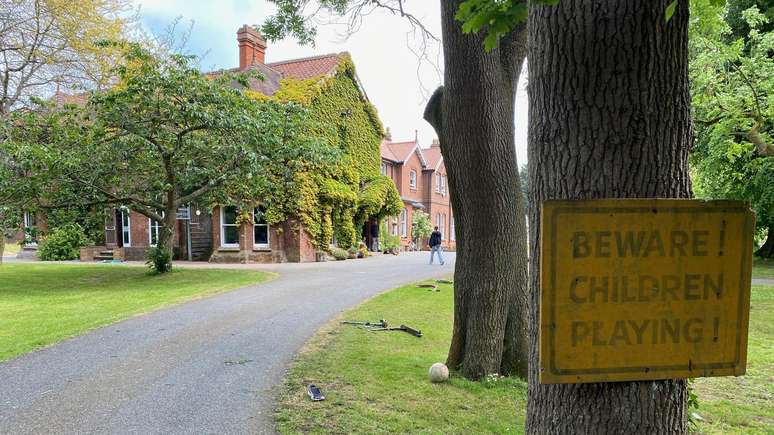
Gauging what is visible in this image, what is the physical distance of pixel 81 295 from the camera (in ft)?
40.0

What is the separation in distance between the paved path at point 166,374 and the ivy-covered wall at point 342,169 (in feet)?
41.6

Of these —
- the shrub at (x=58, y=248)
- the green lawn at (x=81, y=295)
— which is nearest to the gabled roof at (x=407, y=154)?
the shrub at (x=58, y=248)

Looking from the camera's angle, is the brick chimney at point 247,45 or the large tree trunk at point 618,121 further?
the brick chimney at point 247,45

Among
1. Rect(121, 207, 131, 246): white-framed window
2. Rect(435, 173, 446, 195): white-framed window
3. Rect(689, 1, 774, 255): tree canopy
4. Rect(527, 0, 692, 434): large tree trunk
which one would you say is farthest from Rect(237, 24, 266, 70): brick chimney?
Rect(527, 0, 692, 434): large tree trunk

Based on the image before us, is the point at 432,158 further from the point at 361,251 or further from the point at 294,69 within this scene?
the point at 361,251

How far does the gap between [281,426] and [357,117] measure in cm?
2460

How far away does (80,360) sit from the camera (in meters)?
6.08

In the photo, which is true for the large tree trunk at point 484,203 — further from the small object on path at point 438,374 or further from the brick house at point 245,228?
the brick house at point 245,228

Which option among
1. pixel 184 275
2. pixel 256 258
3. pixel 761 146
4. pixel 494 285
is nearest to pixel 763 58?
pixel 761 146

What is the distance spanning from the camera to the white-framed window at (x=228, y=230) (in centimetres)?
2295

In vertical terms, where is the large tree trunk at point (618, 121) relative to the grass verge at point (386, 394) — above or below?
above

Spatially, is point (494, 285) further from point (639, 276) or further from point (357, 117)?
point (357, 117)

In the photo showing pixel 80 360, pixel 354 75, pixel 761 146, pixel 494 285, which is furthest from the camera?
pixel 354 75

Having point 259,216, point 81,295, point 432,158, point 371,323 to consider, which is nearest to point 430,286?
point 371,323
